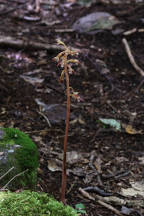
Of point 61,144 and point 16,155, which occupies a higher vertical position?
point 16,155

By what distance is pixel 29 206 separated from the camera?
175 centimetres

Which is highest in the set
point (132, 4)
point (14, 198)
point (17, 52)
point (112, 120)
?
point (132, 4)

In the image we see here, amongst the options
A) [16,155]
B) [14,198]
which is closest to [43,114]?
[16,155]

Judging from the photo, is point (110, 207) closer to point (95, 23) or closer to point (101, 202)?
point (101, 202)

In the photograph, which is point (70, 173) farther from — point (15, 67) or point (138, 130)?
point (15, 67)

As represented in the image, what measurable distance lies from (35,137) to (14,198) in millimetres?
2294

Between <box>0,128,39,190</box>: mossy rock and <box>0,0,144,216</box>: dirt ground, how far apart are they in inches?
12.9

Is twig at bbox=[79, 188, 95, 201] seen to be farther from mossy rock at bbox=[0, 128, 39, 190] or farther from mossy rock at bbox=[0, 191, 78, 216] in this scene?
mossy rock at bbox=[0, 191, 78, 216]

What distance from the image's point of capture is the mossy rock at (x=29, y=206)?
171 cm

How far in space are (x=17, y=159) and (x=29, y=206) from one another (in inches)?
45.9

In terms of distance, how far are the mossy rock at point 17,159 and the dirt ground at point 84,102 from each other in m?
0.33

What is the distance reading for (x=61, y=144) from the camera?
4051mm

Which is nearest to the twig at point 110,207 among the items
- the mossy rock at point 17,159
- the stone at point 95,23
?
the mossy rock at point 17,159

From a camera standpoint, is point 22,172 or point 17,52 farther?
point 17,52
